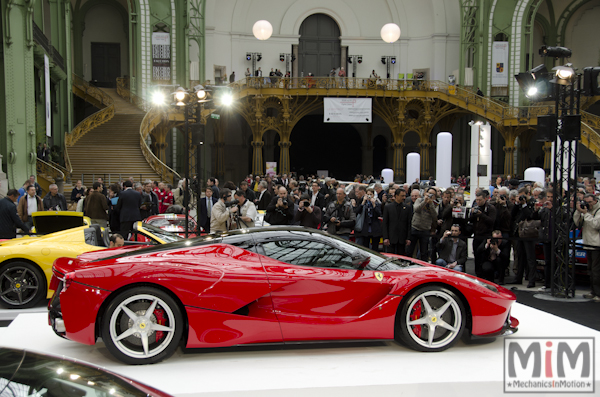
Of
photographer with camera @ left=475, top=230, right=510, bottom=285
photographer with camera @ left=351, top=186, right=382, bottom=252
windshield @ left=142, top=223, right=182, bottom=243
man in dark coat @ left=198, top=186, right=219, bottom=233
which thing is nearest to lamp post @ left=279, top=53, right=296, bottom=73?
man in dark coat @ left=198, top=186, right=219, bottom=233

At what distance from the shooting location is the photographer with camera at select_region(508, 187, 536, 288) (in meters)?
8.76

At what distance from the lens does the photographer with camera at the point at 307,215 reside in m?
9.53

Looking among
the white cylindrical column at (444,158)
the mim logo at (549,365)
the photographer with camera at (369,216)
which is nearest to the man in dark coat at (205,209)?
the photographer with camera at (369,216)

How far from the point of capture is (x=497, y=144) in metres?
34.6

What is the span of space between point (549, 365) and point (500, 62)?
3118 cm

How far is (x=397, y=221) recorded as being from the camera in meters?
9.66

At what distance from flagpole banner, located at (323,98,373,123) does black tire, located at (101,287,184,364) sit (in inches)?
1000

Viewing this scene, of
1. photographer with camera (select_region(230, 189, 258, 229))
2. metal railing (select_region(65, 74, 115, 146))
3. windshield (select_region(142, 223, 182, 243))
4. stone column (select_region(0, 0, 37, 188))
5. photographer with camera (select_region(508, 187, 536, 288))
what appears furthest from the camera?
metal railing (select_region(65, 74, 115, 146))

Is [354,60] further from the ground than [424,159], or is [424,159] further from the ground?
[354,60]

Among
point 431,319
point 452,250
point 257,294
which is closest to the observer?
point 257,294

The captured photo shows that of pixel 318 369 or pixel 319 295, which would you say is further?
pixel 319 295

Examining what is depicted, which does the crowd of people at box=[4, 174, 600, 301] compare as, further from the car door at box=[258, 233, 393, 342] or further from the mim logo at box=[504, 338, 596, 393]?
the car door at box=[258, 233, 393, 342]

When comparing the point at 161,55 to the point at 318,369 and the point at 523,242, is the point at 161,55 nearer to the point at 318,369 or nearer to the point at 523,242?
the point at 523,242

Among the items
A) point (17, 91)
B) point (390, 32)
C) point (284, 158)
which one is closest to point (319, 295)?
point (17, 91)
